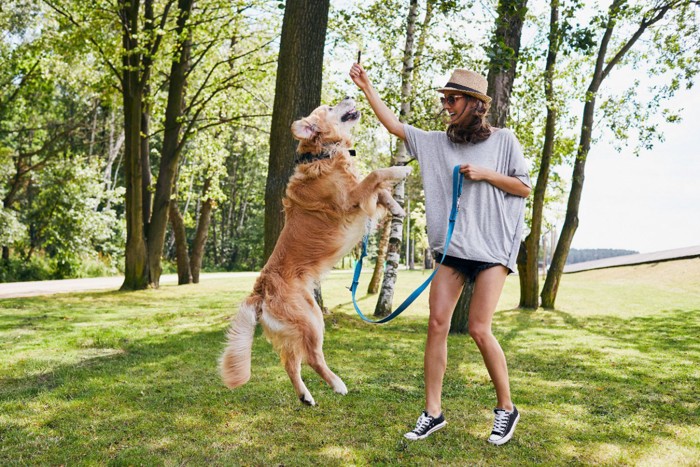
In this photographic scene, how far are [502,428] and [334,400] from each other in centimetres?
148

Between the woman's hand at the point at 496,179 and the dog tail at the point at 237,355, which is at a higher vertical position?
the woman's hand at the point at 496,179

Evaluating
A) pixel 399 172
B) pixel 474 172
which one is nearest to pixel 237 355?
pixel 399 172

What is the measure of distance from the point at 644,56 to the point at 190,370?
46.6ft

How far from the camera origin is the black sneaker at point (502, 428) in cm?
374

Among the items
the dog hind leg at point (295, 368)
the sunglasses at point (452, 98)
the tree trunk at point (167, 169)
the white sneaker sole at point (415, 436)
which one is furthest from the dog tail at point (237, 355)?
the tree trunk at point (167, 169)

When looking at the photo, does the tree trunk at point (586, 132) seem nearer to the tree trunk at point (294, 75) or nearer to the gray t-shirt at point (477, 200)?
the tree trunk at point (294, 75)

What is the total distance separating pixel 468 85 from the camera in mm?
3621

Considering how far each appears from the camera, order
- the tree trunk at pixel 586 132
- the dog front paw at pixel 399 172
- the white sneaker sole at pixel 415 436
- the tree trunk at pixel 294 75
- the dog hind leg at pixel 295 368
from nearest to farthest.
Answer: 1. the white sneaker sole at pixel 415 436
2. the dog hind leg at pixel 295 368
3. the dog front paw at pixel 399 172
4. the tree trunk at pixel 294 75
5. the tree trunk at pixel 586 132

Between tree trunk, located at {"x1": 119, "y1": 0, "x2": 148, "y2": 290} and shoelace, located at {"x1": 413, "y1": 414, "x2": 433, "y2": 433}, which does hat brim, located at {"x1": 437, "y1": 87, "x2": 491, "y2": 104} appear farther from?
tree trunk, located at {"x1": 119, "y1": 0, "x2": 148, "y2": 290}

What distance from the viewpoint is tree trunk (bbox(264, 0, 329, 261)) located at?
7375mm

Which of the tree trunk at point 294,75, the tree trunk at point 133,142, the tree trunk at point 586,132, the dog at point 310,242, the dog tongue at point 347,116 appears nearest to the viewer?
the dog at point 310,242

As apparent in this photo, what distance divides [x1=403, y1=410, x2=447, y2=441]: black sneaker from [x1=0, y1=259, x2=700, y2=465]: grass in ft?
0.22

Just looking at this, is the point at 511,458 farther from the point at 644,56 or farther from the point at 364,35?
the point at 644,56

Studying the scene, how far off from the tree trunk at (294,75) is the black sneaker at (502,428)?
453 centimetres
